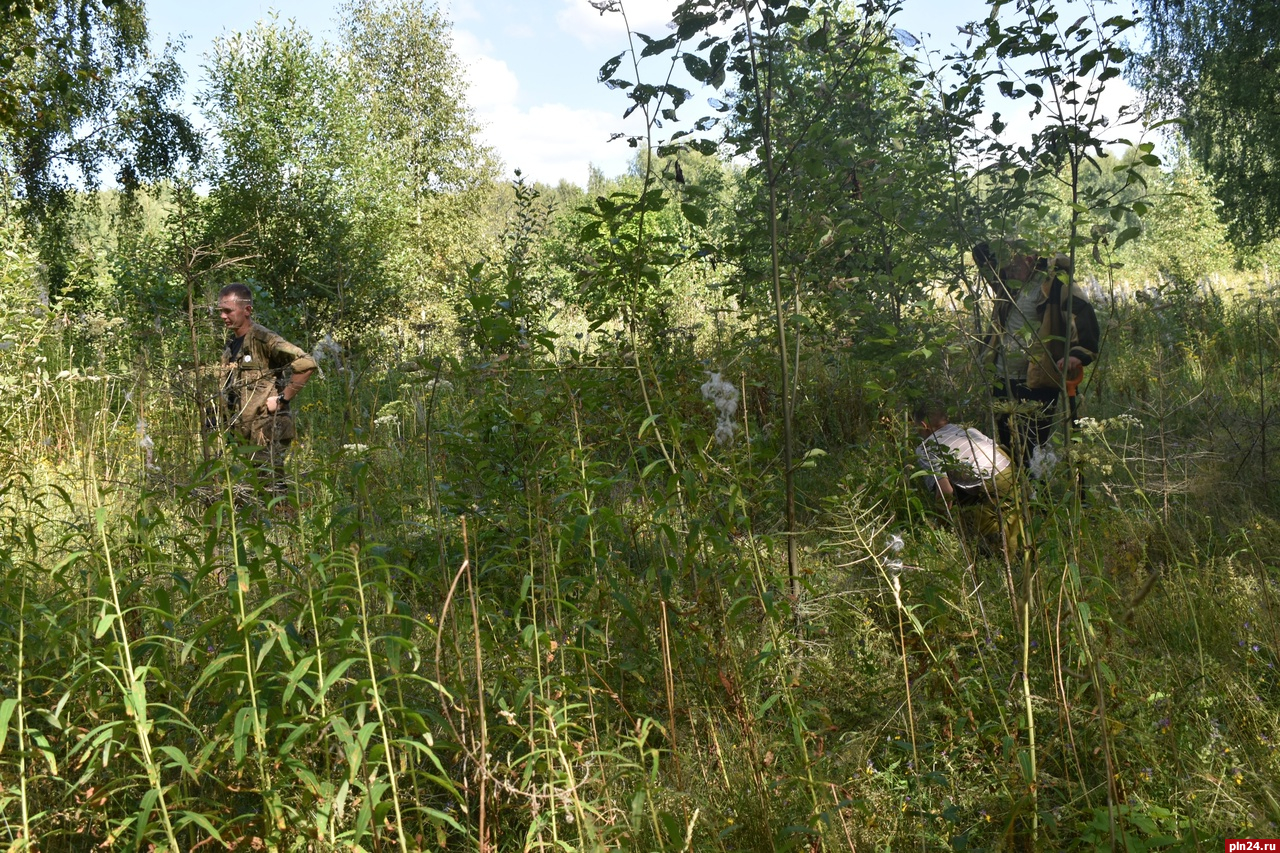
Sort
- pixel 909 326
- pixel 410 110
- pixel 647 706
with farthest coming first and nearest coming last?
pixel 410 110
pixel 909 326
pixel 647 706

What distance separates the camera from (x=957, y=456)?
4.09 m

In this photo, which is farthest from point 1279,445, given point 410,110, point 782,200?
point 410,110

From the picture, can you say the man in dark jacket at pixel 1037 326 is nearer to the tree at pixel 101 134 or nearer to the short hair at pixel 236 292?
the short hair at pixel 236 292

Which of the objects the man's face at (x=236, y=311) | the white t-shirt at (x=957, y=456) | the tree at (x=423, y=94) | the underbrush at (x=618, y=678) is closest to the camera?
the underbrush at (x=618, y=678)

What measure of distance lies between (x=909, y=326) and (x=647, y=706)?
2045mm

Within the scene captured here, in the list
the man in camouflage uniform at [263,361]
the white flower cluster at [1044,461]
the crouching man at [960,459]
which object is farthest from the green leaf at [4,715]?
the man in camouflage uniform at [263,361]

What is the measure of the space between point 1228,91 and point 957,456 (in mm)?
6409

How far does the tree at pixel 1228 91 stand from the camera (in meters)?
7.74

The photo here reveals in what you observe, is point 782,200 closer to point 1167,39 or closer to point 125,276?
point 1167,39

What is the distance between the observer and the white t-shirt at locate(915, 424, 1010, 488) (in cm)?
331

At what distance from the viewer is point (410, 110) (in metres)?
35.6

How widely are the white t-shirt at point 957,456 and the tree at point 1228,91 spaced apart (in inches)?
193

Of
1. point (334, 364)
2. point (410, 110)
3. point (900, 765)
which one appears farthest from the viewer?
point (410, 110)

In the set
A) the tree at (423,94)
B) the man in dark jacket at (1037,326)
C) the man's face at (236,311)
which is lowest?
the man in dark jacket at (1037,326)
